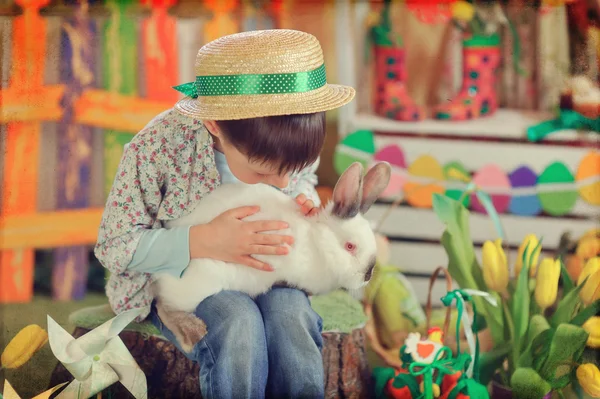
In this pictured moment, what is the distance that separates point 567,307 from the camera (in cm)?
113

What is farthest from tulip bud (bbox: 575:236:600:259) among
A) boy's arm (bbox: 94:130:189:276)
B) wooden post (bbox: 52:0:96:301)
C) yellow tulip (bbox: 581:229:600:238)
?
wooden post (bbox: 52:0:96:301)

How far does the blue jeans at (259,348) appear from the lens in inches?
35.3

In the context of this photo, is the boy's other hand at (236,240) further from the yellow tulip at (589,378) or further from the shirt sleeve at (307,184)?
the yellow tulip at (589,378)

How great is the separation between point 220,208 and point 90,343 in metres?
0.25

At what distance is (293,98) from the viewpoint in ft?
2.78

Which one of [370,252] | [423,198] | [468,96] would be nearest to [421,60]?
[468,96]

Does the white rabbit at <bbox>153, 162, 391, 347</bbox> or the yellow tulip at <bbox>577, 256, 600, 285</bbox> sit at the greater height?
the white rabbit at <bbox>153, 162, 391, 347</bbox>

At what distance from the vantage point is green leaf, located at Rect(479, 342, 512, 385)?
1146 mm

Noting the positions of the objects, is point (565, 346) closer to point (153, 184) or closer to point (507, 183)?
point (507, 183)

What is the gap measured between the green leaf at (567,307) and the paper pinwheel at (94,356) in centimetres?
68

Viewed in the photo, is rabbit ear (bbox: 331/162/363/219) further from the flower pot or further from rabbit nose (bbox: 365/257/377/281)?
the flower pot

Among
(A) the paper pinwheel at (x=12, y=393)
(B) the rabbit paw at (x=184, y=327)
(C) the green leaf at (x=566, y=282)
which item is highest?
(B) the rabbit paw at (x=184, y=327)

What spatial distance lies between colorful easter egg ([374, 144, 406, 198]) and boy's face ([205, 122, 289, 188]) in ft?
1.39

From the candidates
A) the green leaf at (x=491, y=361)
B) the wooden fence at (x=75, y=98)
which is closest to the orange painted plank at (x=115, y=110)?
the wooden fence at (x=75, y=98)
